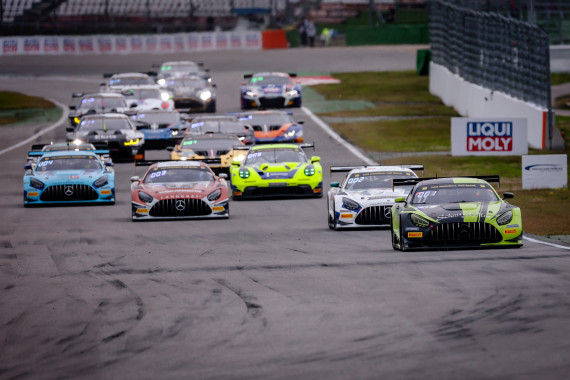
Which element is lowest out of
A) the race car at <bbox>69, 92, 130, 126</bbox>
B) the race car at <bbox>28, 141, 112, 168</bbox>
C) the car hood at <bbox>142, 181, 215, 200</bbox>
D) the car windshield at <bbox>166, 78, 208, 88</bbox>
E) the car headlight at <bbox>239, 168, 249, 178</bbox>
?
the car hood at <bbox>142, 181, 215, 200</bbox>

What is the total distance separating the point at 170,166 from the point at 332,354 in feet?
51.1

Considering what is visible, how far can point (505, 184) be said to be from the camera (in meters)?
30.2

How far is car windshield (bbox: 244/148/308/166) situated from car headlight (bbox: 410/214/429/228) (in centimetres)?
1082

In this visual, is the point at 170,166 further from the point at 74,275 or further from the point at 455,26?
the point at 455,26

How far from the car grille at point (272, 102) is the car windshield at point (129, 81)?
16.6ft

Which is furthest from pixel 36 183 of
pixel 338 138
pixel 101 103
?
pixel 338 138

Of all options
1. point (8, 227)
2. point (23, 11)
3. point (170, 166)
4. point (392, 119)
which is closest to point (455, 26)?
point (392, 119)

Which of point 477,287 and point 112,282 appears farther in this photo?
point 112,282

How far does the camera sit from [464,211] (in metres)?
17.8

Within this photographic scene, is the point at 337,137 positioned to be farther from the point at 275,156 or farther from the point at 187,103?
the point at 275,156

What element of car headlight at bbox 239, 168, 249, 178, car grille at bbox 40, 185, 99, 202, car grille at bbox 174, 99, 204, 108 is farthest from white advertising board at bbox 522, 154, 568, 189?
car grille at bbox 174, 99, 204, 108

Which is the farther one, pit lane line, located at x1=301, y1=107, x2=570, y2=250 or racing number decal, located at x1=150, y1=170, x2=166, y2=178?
pit lane line, located at x1=301, y1=107, x2=570, y2=250

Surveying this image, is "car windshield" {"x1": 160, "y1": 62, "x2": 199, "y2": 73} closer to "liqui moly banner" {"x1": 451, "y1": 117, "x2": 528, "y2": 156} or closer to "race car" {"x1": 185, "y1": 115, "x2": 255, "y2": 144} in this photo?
"race car" {"x1": 185, "y1": 115, "x2": 255, "y2": 144}

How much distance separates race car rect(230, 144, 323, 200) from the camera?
28.0m
